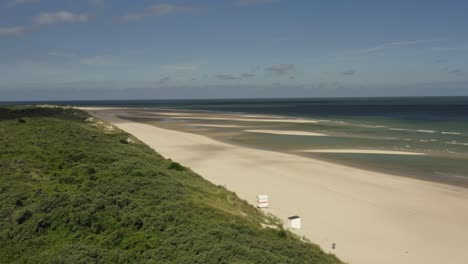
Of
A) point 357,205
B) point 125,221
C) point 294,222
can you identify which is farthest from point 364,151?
point 125,221

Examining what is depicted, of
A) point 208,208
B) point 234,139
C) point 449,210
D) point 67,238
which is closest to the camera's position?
point 67,238

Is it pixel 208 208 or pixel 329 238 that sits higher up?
pixel 208 208

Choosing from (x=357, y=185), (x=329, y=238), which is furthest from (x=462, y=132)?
(x=329, y=238)

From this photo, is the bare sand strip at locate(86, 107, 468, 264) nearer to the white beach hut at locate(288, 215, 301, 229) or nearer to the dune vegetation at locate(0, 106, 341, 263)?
the white beach hut at locate(288, 215, 301, 229)

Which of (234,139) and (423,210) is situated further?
(234,139)

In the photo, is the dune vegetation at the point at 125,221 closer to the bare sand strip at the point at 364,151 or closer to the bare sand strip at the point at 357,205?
the bare sand strip at the point at 357,205

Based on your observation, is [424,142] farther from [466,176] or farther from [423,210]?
[423,210]

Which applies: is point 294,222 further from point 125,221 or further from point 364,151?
point 364,151

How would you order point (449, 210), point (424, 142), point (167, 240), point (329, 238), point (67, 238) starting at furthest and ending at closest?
point (424, 142) → point (449, 210) → point (329, 238) → point (67, 238) → point (167, 240)
